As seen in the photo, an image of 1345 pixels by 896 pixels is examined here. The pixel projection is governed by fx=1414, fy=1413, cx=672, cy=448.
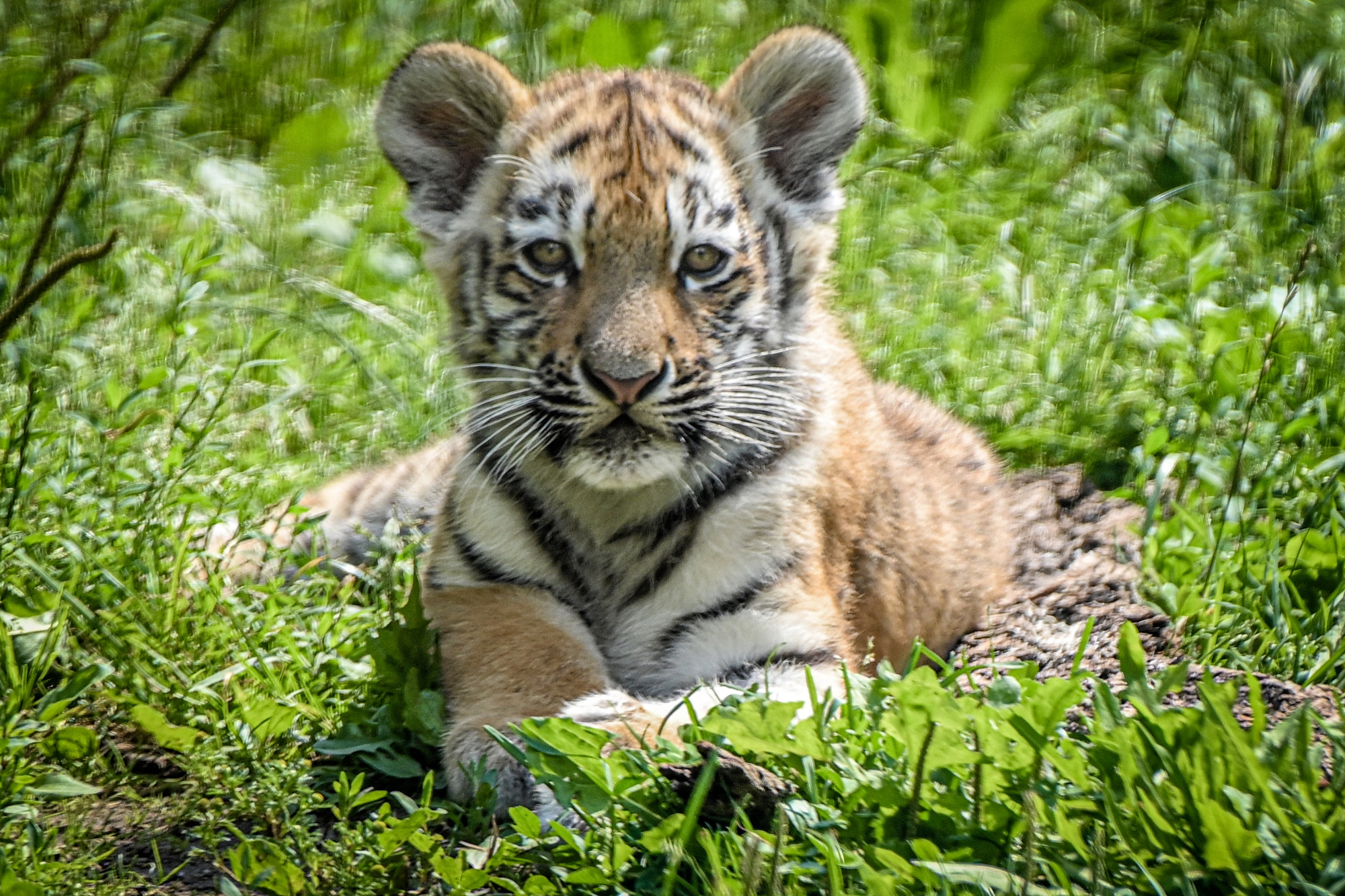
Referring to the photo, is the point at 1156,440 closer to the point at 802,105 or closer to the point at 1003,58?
the point at 802,105

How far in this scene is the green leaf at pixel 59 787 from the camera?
305 cm

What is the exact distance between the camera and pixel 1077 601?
4.30 m

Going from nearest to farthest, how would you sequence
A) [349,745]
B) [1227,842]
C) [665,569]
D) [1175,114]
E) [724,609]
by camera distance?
1. [1227,842]
2. [349,745]
3. [724,609]
4. [665,569]
5. [1175,114]

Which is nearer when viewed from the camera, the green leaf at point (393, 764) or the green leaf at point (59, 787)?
the green leaf at point (59, 787)

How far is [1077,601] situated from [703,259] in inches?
63.4

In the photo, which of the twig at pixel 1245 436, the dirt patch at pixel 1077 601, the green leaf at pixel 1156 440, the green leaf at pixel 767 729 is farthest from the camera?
the green leaf at pixel 1156 440

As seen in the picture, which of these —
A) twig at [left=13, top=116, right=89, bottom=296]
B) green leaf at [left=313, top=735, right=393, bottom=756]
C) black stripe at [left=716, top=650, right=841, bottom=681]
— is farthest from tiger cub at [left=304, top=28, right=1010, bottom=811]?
twig at [left=13, top=116, right=89, bottom=296]

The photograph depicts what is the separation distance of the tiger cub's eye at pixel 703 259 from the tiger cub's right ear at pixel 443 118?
2.46 feet

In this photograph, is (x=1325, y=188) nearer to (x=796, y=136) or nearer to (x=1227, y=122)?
(x=1227, y=122)

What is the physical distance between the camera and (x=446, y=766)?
333cm

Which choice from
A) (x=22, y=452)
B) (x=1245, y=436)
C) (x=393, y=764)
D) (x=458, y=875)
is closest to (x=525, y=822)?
(x=458, y=875)

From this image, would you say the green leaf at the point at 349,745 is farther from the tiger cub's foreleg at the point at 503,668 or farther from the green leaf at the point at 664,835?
the green leaf at the point at 664,835

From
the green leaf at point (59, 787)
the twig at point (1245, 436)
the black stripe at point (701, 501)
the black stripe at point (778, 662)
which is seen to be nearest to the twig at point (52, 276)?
the green leaf at point (59, 787)

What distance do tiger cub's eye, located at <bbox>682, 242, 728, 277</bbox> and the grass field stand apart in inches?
32.3
